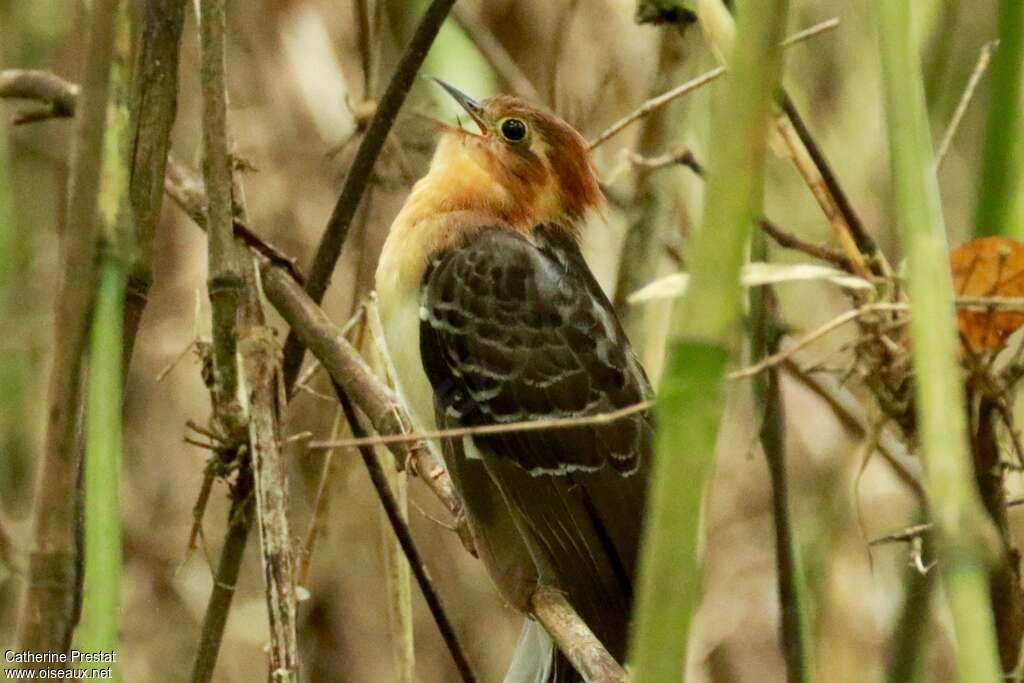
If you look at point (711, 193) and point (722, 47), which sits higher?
point (722, 47)

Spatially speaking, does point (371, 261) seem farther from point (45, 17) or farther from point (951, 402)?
point (951, 402)

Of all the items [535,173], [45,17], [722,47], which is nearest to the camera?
[722,47]

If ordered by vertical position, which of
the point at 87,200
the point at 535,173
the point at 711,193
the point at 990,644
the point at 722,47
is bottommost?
the point at 990,644

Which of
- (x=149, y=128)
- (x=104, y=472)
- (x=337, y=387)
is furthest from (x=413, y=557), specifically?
(x=104, y=472)

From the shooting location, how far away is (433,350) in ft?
9.59

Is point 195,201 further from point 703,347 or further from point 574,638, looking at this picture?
point 703,347

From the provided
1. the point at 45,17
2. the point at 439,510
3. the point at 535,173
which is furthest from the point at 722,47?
the point at 45,17

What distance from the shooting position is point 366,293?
357cm

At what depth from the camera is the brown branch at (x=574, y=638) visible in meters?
1.78

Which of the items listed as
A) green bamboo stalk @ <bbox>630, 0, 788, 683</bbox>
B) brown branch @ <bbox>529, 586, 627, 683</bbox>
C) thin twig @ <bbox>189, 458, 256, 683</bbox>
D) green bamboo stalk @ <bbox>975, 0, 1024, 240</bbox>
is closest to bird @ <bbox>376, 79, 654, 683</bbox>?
brown branch @ <bbox>529, 586, 627, 683</bbox>

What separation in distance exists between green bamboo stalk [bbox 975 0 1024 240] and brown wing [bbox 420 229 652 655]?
0.92 metres

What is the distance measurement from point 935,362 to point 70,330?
0.68 meters

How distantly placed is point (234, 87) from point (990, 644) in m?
3.42

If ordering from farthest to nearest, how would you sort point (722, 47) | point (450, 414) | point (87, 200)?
point (450, 414)
point (722, 47)
point (87, 200)
